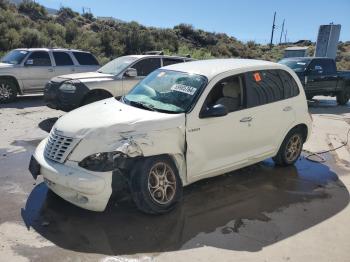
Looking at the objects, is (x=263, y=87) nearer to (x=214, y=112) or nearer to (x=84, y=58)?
(x=214, y=112)

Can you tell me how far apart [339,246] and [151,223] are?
205cm

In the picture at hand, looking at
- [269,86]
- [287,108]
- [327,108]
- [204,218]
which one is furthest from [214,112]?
[327,108]

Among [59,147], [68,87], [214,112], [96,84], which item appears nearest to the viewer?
[59,147]

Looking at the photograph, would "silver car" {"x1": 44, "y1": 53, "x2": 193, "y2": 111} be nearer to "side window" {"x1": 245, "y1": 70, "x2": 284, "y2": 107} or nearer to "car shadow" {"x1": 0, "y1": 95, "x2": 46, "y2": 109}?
"car shadow" {"x1": 0, "y1": 95, "x2": 46, "y2": 109}

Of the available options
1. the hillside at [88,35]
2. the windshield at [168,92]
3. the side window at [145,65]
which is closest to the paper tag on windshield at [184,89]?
the windshield at [168,92]

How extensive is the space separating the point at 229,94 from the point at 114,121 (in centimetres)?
187

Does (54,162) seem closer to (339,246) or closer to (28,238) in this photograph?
(28,238)

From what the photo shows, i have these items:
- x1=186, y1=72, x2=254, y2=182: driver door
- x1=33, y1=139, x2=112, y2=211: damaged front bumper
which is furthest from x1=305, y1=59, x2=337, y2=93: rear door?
x1=33, y1=139, x2=112, y2=211: damaged front bumper

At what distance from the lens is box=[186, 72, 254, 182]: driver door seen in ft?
16.6

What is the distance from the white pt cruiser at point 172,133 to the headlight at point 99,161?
11mm

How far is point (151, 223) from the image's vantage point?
4613 millimetres

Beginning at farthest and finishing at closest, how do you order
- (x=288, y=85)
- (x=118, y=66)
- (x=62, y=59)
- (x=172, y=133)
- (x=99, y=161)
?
(x=62, y=59) → (x=118, y=66) → (x=288, y=85) → (x=172, y=133) → (x=99, y=161)

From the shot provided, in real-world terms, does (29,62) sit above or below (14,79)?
above

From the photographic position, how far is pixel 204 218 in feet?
15.9
